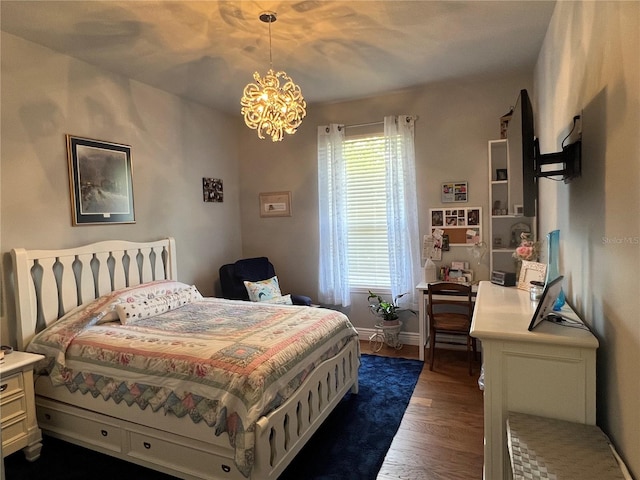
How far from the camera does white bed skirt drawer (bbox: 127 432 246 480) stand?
78.5 inches

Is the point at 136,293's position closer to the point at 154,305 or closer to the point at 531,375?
the point at 154,305

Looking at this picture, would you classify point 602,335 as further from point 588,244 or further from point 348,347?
point 348,347

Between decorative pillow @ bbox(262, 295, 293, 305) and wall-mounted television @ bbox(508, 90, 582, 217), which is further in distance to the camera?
decorative pillow @ bbox(262, 295, 293, 305)

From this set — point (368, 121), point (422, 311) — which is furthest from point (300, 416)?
point (368, 121)

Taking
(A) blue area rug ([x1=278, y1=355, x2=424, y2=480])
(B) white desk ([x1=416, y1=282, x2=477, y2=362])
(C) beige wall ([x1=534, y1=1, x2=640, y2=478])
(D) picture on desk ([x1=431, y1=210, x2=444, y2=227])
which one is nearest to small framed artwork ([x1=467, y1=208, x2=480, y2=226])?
(D) picture on desk ([x1=431, y1=210, x2=444, y2=227])

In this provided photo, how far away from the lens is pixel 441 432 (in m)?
2.57

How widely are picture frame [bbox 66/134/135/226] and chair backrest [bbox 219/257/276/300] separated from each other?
115 centimetres

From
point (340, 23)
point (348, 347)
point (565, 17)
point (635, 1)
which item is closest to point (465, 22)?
point (565, 17)

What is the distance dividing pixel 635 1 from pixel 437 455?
7.72 feet

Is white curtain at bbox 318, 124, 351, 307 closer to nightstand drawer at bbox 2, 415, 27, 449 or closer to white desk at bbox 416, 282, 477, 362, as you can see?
white desk at bbox 416, 282, 477, 362

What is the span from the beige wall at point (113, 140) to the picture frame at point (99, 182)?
58mm

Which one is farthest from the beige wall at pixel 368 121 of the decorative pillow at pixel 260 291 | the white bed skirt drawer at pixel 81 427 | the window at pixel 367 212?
the white bed skirt drawer at pixel 81 427

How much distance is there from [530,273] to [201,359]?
6.76 feet

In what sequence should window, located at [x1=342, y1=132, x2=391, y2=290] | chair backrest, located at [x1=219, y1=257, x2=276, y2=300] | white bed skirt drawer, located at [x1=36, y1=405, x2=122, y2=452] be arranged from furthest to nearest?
window, located at [x1=342, y1=132, x2=391, y2=290] < chair backrest, located at [x1=219, y1=257, x2=276, y2=300] < white bed skirt drawer, located at [x1=36, y1=405, x2=122, y2=452]
